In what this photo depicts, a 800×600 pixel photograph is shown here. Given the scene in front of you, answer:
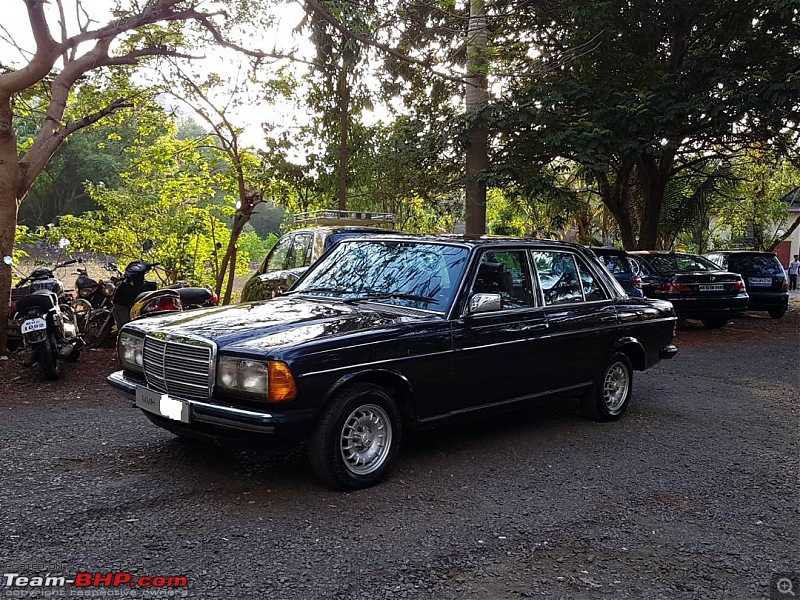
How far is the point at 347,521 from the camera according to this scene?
4.04 meters

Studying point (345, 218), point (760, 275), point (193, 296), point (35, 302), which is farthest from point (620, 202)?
point (35, 302)

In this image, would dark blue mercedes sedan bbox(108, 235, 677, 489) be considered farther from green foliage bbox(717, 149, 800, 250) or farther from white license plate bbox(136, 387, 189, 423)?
green foliage bbox(717, 149, 800, 250)

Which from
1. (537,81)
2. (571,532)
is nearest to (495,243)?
(571,532)

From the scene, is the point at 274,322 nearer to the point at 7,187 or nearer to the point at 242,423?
the point at 242,423

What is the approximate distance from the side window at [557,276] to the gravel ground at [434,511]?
121cm

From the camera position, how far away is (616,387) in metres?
6.67

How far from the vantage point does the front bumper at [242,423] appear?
159 inches

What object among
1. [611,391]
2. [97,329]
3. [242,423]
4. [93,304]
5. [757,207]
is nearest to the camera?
[242,423]

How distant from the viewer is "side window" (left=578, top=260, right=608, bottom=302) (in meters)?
6.41

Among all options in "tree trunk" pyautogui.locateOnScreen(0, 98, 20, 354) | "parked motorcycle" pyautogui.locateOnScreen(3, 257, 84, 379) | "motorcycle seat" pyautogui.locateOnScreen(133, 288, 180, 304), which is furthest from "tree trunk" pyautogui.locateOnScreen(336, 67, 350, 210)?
"parked motorcycle" pyautogui.locateOnScreen(3, 257, 84, 379)

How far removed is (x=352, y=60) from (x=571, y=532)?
925cm

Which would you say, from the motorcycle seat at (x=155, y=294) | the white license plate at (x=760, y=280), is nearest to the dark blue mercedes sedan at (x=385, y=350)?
the motorcycle seat at (x=155, y=294)

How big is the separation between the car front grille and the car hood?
0.08m

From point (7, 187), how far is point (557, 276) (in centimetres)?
671
